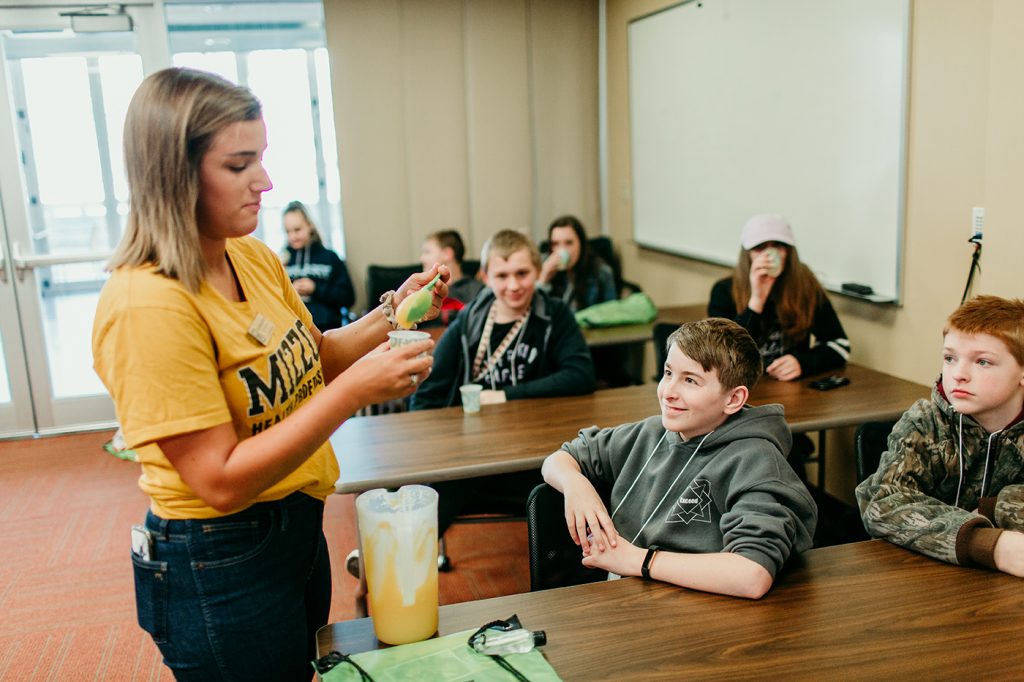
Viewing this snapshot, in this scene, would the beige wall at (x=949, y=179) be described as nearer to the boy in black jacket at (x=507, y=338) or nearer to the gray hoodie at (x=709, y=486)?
the boy in black jacket at (x=507, y=338)

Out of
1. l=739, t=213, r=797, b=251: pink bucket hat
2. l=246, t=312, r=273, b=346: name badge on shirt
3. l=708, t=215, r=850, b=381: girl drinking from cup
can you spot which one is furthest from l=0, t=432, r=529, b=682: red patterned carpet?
l=246, t=312, r=273, b=346: name badge on shirt

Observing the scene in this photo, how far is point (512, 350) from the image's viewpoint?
3.20m

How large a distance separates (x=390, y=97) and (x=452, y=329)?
9.17 ft

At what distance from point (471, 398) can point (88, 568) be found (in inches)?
73.8

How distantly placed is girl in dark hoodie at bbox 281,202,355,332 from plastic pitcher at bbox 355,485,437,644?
3969 mm

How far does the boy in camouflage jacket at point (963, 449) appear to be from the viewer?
5.71ft

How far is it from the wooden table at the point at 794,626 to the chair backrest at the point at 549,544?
12.5 inches

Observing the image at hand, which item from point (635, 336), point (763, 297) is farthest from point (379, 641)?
point (635, 336)

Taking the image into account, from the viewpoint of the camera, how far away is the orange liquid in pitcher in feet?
4.66

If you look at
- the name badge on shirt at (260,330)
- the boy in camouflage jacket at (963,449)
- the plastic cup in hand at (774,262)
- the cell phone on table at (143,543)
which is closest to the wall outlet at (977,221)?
the plastic cup in hand at (774,262)

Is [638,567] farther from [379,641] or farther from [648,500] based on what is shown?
[379,641]

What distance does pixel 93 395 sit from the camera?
554 cm

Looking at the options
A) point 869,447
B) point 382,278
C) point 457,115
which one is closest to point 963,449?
point 869,447

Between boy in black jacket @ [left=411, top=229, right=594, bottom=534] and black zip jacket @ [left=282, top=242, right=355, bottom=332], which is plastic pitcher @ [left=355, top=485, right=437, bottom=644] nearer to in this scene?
boy in black jacket @ [left=411, top=229, right=594, bottom=534]
